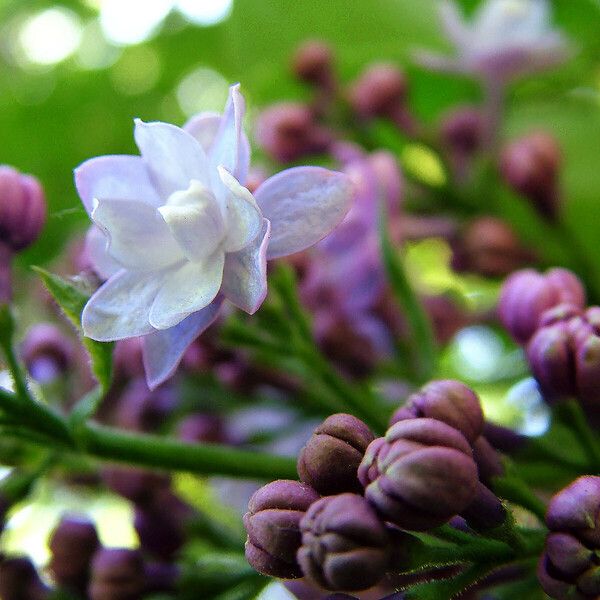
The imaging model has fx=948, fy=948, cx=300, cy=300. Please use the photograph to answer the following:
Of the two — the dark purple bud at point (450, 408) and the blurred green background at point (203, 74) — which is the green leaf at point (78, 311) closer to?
the dark purple bud at point (450, 408)

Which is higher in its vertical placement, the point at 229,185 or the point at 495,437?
the point at 229,185

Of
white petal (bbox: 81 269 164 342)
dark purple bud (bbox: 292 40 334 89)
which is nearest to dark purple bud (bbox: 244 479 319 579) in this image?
white petal (bbox: 81 269 164 342)

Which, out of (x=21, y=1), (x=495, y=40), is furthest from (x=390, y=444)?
(x=21, y=1)

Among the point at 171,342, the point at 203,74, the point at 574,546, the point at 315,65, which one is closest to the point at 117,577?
the point at 171,342

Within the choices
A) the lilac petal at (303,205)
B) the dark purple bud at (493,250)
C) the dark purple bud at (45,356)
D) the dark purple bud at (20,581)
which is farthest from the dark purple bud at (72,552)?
the dark purple bud at (493,250)

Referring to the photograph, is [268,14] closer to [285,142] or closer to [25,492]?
[285,142]
